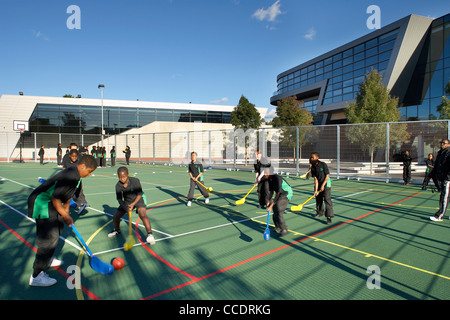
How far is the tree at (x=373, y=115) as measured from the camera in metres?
18.1

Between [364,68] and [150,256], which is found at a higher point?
[364,68]

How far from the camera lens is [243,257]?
5109mm

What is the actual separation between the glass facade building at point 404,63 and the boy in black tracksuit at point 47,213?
29943mm

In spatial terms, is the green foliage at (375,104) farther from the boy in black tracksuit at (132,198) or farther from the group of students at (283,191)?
the boy in black tracksuit at (132,198)

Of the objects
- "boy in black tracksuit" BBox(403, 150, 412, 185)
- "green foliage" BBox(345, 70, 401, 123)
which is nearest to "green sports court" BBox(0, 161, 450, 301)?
"boy in black tracksuit" BBox(403, 150, 412, 185)

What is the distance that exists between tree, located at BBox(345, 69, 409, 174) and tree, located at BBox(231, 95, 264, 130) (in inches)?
408

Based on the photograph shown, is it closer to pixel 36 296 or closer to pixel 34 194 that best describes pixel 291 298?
pixel 36 296

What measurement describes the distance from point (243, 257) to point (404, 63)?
3535 cm

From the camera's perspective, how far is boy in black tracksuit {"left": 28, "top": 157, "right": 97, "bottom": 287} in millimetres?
3953

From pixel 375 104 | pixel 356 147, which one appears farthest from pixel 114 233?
pixel 375 104

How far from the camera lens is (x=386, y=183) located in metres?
15.7

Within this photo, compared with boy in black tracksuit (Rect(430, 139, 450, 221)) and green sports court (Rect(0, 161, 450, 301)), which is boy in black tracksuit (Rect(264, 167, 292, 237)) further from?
boy in black tracksuit (Rect(430, 139, 450, 221))
